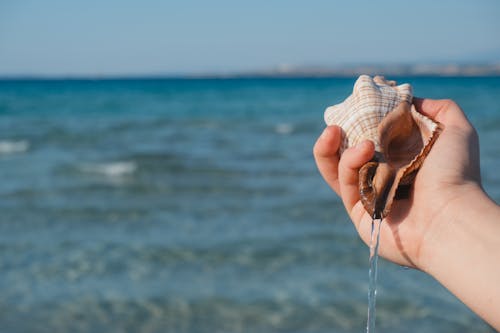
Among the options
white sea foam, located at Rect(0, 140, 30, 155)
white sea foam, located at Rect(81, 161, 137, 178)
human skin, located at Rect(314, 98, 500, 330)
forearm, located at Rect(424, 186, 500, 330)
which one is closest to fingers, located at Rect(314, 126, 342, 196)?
human skin, located at Rect(314, 98, 500, 330)

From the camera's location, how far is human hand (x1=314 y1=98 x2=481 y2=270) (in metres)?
2.13

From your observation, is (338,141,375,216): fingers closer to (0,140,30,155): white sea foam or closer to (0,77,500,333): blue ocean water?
(0,77,500,333): blue ocean water

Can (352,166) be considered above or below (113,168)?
above

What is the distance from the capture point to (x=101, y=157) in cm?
1424

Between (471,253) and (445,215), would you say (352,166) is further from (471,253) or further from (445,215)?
(471,253)

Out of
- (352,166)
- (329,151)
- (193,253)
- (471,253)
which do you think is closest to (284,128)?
(193,253)

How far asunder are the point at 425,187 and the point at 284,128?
17.9 metres

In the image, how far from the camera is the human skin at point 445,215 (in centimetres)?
190

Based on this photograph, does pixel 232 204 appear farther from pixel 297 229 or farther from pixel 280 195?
pixel 297 229

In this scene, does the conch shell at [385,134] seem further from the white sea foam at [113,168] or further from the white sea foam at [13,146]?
the white sea foam at [13,146]

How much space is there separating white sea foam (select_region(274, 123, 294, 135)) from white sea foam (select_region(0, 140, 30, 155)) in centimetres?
743

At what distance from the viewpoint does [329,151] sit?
238cm

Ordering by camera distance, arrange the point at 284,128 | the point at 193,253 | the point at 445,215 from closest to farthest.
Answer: the point at 445,215 → the point at 193,253 → the point at 284,128

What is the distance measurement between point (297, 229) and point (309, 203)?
4.15 feet
